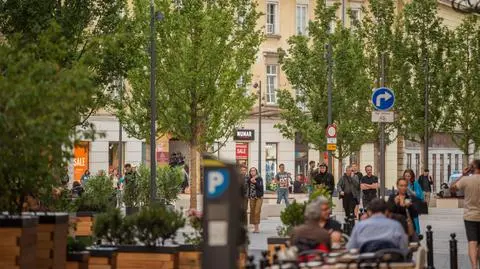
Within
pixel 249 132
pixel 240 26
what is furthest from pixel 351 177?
pixel 249 132

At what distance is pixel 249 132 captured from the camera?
83125mm

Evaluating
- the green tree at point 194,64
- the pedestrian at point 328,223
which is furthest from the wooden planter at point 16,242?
the green tree at point 194,64

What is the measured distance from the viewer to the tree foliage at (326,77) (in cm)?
6806

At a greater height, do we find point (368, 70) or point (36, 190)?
point (368, 70)

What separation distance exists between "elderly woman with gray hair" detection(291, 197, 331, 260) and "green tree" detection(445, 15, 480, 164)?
55.5 meters

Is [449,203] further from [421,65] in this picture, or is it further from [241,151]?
[241,151]

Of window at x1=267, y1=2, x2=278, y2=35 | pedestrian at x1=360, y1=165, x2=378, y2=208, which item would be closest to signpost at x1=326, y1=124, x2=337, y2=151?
pedestrian at x1=360, y1=165, x2=378, y2=208

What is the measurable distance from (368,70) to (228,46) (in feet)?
64.5

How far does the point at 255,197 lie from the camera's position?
137 ft

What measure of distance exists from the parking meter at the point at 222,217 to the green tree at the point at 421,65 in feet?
195

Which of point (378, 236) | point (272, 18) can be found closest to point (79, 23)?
point (378, 236)

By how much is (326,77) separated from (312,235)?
5152cm

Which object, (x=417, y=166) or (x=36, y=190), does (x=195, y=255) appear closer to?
(x=36, y=190)

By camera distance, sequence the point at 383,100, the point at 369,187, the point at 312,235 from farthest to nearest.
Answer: the point at 369,187 → the point at 383,100 → the point at 312,235
